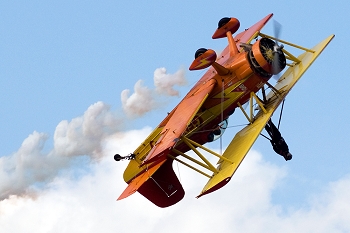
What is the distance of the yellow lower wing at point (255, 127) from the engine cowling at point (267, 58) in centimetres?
157

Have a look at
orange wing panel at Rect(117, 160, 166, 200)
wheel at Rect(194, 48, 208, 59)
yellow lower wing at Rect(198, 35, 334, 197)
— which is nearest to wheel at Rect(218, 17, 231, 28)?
yellow lower wing at Rect(198, 35, 334, 197)

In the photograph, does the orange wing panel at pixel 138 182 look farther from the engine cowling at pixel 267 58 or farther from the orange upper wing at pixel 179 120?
the engine cowling at pixel 267 58

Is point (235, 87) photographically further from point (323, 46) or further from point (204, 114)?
point (323, 46)

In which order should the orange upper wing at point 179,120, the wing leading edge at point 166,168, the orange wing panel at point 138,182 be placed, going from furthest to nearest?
1. the orange wing panel at point 138,182
2. the wing leading edge at point 166,168
3. the orange upper wing at point 179,120

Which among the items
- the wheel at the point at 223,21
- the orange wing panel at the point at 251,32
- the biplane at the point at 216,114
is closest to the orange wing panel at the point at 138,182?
the biplane at the point at 216,114

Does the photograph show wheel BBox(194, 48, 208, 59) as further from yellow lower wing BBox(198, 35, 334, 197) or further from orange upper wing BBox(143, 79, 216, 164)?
yellow lower wing BBox(198, 35, 334, 197)

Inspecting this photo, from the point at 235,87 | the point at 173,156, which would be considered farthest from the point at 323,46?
the point at 173,156

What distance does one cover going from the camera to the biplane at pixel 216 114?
3994 centimetres

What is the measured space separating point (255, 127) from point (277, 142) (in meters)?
2.05

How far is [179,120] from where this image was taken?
1590 inches

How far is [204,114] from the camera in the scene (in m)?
42.0

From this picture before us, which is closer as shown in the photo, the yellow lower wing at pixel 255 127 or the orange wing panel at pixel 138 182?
the yellow lower wing at pixel 255 127

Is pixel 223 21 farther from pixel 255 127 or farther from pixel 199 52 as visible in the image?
pixel 255 127

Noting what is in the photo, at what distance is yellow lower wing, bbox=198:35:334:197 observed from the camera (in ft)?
127
